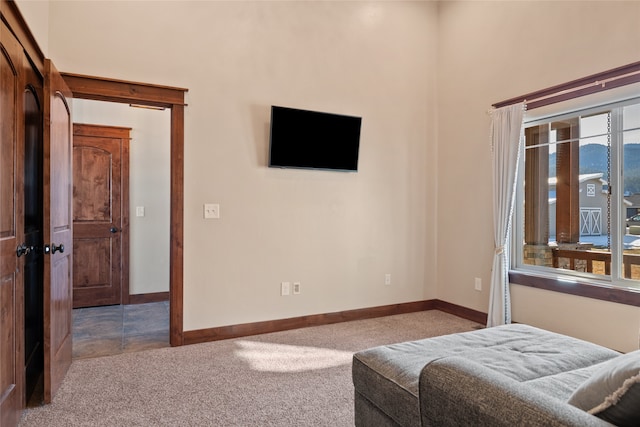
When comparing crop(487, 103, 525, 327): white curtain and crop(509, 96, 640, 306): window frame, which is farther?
crop(487, 103, 525, 327): white curtain

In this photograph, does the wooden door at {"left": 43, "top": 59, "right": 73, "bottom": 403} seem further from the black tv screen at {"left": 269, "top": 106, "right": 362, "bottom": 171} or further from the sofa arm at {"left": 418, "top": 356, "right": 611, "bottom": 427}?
the sofa arm at {"left": 418, "top": 356, "right": 611, "bottom": 427}

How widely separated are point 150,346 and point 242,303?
840 millimetres

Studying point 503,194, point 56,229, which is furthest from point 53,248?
Answer: point 503,194

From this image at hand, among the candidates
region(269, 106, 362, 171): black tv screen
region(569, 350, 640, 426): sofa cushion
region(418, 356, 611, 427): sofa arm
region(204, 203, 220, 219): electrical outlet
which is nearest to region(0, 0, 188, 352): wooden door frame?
region(204, 203, 220, 219): electrical outlet

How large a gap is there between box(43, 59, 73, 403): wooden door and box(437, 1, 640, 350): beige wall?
3.68 metres

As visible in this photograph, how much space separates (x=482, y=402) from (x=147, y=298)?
15.9ft

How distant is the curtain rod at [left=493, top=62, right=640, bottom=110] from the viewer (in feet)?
9.71

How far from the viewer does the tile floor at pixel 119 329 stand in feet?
11.2

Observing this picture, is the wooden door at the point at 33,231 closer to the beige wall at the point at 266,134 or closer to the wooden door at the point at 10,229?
the wooden door at the point at 10,229

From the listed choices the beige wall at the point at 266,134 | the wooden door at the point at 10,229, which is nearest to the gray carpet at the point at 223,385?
the wooden door at the point at 10,229

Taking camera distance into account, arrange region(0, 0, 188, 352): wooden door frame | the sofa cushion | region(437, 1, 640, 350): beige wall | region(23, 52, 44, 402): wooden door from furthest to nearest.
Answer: region(0, 0, 188, 352): wooden door frame → region(437, 1, 640, 350): beige wall → region(23, 52, 44, 402): wooden door → the sofa cushion

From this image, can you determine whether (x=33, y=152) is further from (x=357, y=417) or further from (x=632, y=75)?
(x=632, y=75)

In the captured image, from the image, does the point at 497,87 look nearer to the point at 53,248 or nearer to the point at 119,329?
the point at 53,248

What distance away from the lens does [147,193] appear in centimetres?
518
